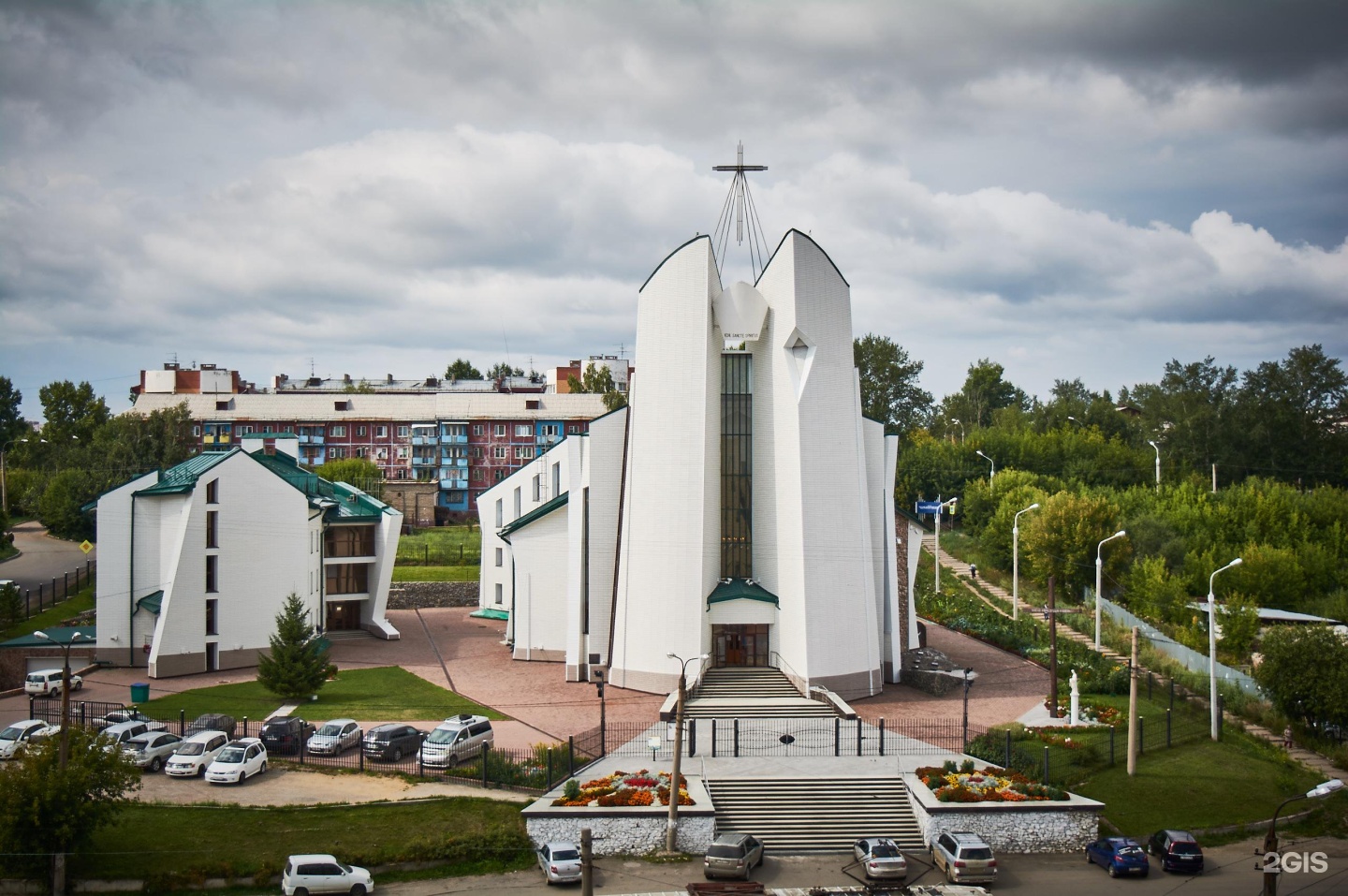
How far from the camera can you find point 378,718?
3612 cm

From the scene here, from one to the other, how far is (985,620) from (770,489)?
18266 millimetres

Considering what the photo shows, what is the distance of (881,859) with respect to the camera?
25125 mm

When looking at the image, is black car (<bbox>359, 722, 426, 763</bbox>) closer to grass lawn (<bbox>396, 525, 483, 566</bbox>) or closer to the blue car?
the blue car

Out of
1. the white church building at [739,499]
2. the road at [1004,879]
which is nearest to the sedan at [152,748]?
the road at [1004,879]

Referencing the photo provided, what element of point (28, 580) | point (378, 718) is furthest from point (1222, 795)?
point (28, 580)

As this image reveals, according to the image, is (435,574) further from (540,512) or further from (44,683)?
(44,683)

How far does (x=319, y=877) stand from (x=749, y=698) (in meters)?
17.3

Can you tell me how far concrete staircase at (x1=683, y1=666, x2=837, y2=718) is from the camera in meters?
36.2

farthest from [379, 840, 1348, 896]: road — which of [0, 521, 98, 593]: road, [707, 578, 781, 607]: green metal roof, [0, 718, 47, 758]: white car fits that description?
[0, 521, 98, 593]: road

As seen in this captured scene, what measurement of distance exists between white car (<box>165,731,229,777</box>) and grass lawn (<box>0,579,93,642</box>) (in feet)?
64.1

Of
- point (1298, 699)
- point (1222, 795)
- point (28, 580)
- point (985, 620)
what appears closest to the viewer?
point (1222, 795)

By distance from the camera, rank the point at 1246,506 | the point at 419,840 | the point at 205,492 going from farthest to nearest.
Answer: the point at 1246,506
the point at 205,492
the point at 419,840

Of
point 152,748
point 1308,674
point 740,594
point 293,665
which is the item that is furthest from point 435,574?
point 1308,674

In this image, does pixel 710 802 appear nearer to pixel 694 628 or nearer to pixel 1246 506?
pixel 694 628
